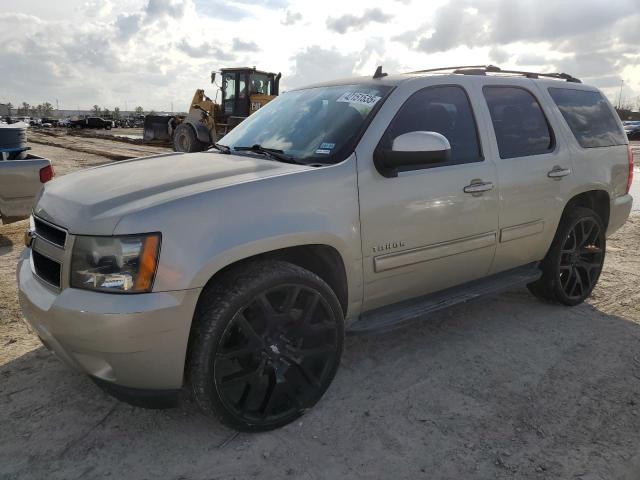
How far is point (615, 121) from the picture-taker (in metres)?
4.76

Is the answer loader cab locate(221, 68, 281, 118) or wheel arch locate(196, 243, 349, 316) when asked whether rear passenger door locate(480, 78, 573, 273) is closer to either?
wheel arch locate(196, 243, 349, 316)

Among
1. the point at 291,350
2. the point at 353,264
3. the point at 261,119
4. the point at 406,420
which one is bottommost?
the point at 406,420

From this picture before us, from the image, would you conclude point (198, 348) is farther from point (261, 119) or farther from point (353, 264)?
point (261, 119)

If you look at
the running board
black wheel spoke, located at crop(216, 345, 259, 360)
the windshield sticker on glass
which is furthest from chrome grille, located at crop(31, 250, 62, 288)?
the windshield sticker on glass

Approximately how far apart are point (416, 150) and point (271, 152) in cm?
92

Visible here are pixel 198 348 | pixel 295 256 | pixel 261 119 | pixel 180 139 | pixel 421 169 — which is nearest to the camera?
pixel 198 348

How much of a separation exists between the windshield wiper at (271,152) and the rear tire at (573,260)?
2.41 metres

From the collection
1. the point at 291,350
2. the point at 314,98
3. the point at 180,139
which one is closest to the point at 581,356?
the point at 291,350

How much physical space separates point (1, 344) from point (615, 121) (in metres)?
5.25

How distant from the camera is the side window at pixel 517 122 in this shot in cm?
378

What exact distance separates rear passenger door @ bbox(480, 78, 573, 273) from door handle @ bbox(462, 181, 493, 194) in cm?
14

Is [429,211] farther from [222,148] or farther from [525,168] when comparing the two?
[222,148]

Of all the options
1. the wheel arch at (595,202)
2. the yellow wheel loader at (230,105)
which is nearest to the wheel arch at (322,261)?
the wheel arch at (595,202)

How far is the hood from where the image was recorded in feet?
7.97
